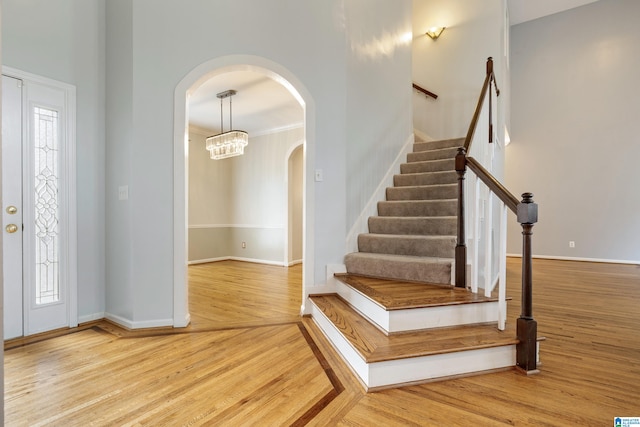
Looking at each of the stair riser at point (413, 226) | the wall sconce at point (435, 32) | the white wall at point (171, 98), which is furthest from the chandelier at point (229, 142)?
the wall sconce at point (435, 32)

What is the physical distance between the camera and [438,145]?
4.45 meters

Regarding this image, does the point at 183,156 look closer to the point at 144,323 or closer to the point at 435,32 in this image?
the point at 144,323

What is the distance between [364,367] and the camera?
184cm

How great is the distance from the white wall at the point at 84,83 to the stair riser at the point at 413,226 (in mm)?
2699

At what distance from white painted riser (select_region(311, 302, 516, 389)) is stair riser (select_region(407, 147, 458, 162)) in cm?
263

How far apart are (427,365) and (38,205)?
3181 mm

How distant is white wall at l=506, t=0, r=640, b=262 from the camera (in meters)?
5.66

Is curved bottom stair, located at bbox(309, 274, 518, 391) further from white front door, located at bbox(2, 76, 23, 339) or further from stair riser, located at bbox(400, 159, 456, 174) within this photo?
white front door, located at bbox(2, 76, 23, 339)

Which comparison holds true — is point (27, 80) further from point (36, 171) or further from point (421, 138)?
point (421, 138)

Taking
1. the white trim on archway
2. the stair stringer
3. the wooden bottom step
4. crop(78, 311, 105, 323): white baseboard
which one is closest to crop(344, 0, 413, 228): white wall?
the stair stringer

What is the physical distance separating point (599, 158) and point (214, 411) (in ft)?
24.0

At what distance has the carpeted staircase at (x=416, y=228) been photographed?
9.18 feet

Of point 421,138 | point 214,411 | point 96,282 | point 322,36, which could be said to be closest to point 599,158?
point 421,138

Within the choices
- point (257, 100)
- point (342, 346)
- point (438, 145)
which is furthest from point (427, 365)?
point (257, 100)
